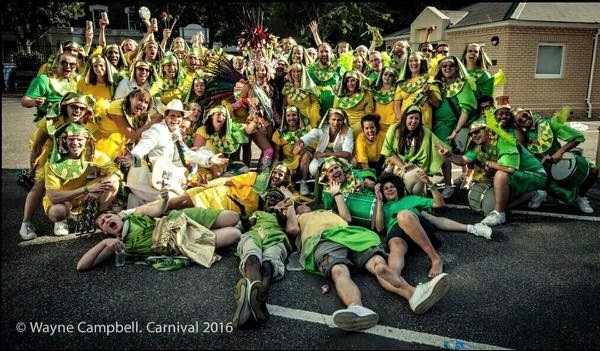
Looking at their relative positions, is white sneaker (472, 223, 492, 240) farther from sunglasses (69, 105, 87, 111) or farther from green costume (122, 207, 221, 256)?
sunglasses (69, 105, 87, 111)

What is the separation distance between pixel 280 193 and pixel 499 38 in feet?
42.2

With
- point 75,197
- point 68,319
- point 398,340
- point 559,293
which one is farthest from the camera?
point 75,197

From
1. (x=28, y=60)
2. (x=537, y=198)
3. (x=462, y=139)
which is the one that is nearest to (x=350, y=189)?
(x=462, y=139)

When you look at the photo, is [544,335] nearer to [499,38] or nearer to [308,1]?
[499,38]

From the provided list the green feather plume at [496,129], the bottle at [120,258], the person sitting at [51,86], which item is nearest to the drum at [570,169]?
the green feather plume at [496,129]

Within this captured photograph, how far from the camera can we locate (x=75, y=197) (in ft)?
14.4

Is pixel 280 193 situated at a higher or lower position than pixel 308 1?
lower

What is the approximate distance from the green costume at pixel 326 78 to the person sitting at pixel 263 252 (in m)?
2.53

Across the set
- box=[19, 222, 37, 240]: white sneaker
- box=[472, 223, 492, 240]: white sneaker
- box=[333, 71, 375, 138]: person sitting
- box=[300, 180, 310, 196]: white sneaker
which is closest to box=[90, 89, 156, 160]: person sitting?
box=[19, 222, 37, 240]: white sneaker

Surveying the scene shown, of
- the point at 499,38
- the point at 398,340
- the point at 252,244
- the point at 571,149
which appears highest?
the point at 499,38

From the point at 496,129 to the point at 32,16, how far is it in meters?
31.7

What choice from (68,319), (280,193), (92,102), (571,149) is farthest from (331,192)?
(571,149)

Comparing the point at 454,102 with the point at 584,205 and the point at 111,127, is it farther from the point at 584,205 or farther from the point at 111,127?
the point at 111,127

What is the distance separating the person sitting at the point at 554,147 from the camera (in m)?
5.28
